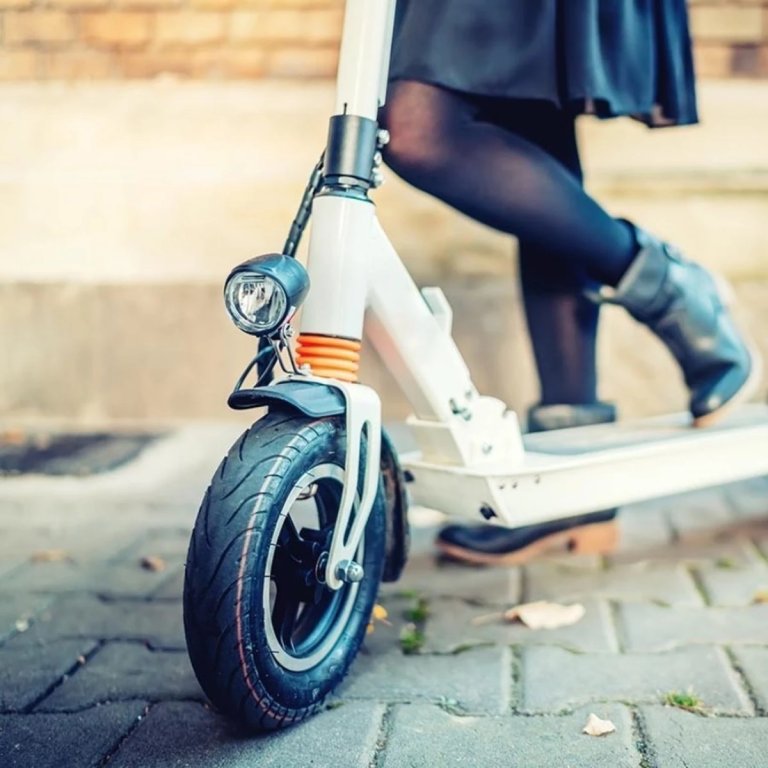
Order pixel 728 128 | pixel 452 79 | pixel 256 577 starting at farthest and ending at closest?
pixel 728 128
pixel 452 79
pixel 256 577

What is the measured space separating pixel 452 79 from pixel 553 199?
276 mm

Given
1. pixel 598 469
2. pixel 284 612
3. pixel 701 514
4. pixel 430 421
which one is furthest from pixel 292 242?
pixel 701 514

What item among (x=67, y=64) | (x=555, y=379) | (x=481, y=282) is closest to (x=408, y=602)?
(x=555, y=379)

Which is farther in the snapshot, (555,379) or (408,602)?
(555,379)

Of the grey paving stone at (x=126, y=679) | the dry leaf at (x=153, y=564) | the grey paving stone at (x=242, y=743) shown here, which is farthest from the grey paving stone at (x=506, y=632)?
the dry leaf at (x=153, y=564)

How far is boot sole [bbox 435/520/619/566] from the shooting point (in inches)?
79.6

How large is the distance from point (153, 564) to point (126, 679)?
1.81 ft

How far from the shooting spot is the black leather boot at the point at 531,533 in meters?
2.02

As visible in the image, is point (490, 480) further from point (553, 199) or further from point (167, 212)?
point (167, 212)

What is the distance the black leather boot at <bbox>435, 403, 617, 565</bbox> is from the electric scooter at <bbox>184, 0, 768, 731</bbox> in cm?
27

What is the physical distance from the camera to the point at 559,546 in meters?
2.15

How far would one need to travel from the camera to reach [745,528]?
2295 millimetres

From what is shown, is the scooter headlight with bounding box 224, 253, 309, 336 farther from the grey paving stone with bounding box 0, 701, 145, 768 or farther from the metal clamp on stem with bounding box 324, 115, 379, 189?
the grey paving stone with bounding box 0, 701, 145, 768

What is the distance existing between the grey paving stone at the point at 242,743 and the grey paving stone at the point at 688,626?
51cm
